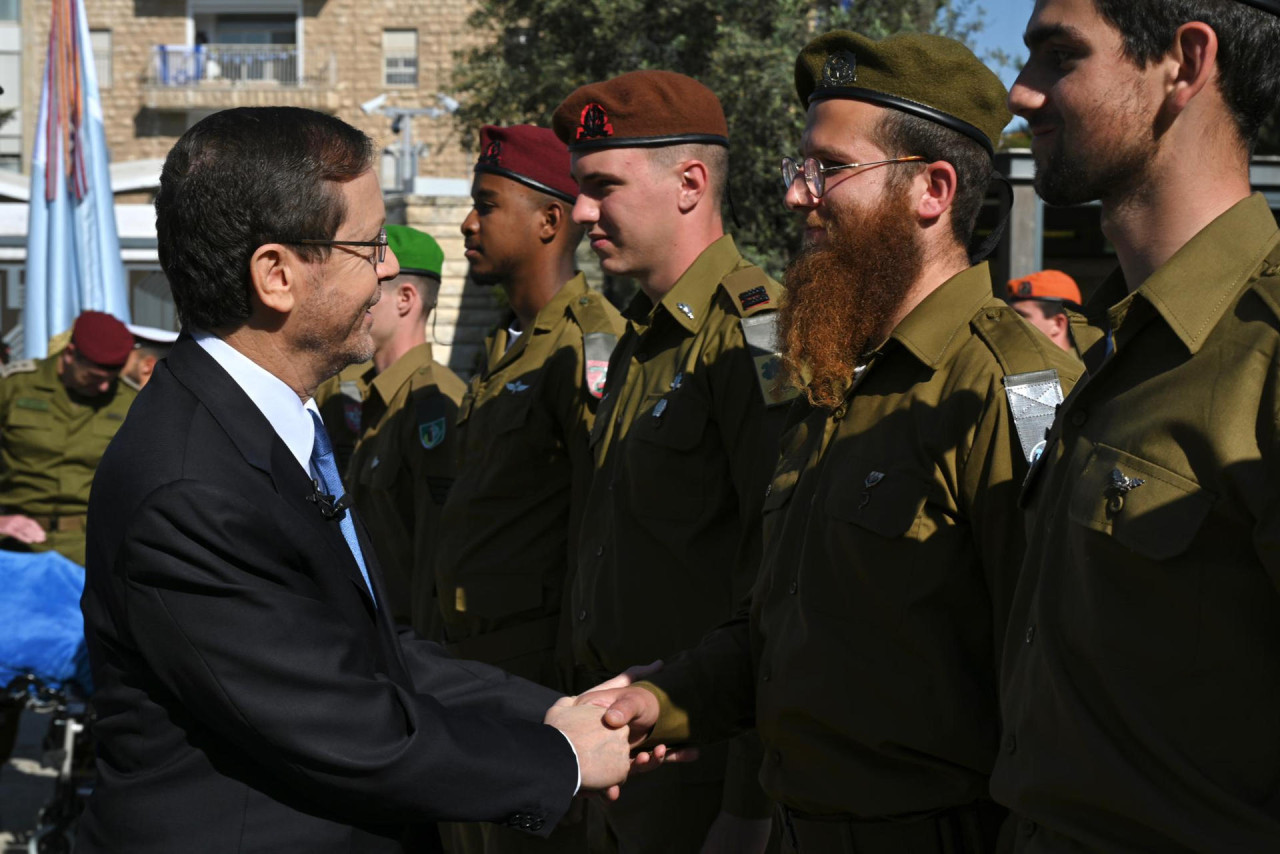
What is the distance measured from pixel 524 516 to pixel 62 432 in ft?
14.8

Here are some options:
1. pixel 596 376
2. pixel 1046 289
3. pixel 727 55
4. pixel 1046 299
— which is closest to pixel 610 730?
pixel 596 376

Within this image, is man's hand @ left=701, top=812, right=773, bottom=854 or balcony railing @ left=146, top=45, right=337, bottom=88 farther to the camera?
balcony railing @ left=146, top=45, right=337, bottom=88

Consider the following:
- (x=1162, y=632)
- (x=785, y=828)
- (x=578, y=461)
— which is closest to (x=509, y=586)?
(x=578, y=461)

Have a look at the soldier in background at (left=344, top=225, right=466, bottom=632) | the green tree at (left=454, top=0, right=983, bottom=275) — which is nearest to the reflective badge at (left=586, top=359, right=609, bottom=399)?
the soldier in background at (left=344, top=225, right=466, bottom=632)

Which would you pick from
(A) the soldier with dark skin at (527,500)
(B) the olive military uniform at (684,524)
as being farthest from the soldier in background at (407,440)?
(B) the olive military uniform at (684,524)

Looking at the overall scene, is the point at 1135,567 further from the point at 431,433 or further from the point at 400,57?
the point at 400,57

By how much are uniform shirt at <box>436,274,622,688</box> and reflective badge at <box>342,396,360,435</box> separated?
6.48ft

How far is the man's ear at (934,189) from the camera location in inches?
115

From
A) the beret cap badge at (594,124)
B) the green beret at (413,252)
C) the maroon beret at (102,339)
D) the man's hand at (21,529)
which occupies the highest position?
the beret cap badge at (594,124)

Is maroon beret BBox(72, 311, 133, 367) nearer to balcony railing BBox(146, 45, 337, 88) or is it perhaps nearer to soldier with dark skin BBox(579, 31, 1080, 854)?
soldier with dark skin BBox(579, 31, 1080, 854)

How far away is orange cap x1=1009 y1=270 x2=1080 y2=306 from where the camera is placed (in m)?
8.59

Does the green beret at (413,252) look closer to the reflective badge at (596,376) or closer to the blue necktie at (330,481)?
the reflective badge at (596,376)

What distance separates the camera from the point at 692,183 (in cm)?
412

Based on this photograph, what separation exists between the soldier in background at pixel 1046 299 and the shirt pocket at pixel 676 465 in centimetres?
516
